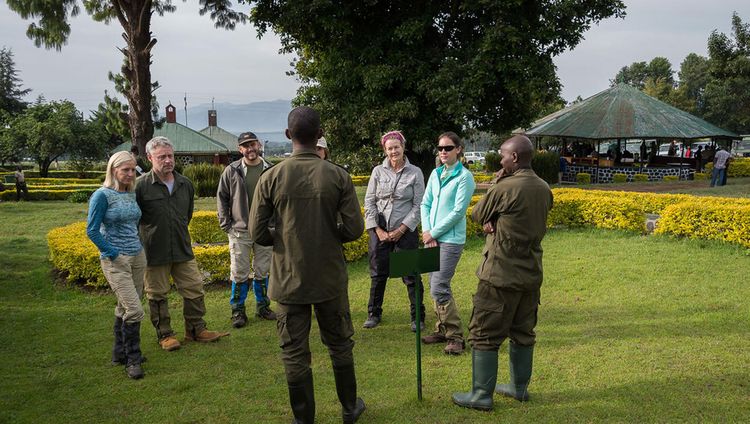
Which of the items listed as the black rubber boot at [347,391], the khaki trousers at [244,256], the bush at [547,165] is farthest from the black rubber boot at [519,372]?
the bush at [547,165]

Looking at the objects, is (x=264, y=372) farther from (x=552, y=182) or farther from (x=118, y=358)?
(x=552, y=182)

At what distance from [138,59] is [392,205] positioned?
553 inches

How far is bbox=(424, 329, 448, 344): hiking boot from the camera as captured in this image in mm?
4984

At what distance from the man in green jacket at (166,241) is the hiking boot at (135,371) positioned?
528 mm

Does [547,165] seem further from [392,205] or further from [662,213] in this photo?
[392,205]

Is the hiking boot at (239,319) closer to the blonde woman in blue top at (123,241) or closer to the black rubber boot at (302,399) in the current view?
the blonde woman in blue top at (123,241)

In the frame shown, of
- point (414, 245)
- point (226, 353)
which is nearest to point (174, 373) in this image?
point (226, 353)

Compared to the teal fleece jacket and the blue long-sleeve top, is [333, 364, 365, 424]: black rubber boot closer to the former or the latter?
the teal fleece jacket

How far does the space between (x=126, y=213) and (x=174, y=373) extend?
4.60 feet

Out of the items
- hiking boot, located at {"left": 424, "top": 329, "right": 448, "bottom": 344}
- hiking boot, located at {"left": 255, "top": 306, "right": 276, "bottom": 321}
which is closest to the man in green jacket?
hiking boot, located at {"left": 255, "top": 306, "right": 276, "bottom": 321}

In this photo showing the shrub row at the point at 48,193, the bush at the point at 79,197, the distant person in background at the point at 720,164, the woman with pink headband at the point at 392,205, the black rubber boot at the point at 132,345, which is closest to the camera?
the black rubber boot at the point at 132,345

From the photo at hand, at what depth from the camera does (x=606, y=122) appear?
23828 millimetres

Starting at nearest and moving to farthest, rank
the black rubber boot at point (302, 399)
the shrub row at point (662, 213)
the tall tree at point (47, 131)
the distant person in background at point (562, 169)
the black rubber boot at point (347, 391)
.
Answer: the black rubber boot at point (302, 399) < the black rubber boot at point (347, 391) < the shrub row at point (662, 213) < the distant person in background at point (562, 169) < the tall tree at point (47, 131)

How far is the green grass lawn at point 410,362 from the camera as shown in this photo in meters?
3.73
